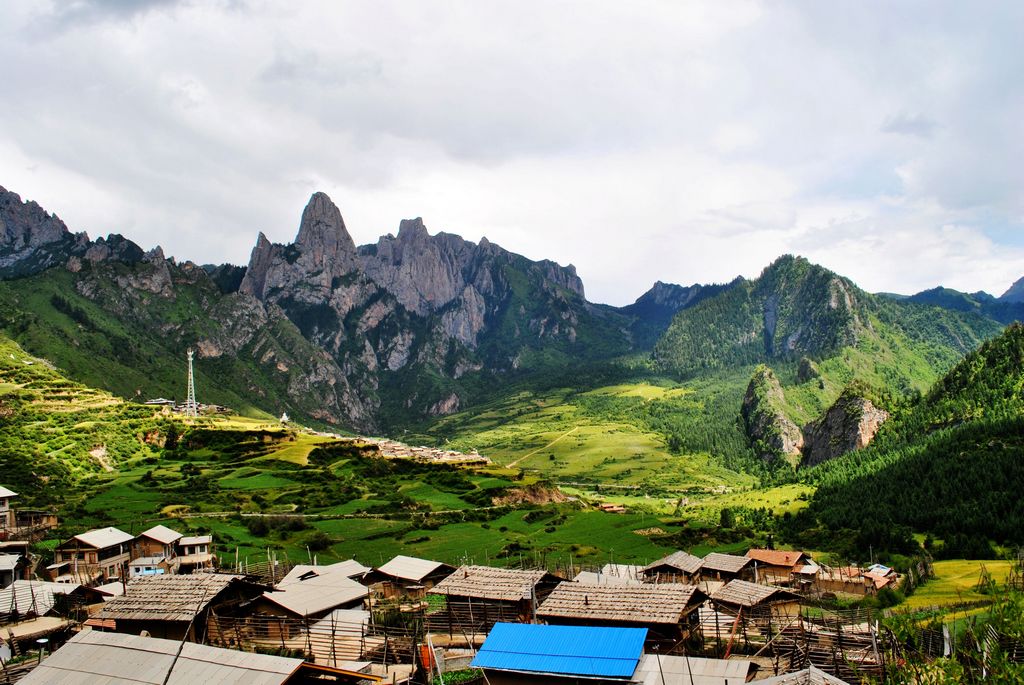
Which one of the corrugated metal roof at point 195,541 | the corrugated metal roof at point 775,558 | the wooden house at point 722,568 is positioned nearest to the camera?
the wooden house at point 722,568

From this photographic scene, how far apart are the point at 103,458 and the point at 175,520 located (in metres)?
31.9

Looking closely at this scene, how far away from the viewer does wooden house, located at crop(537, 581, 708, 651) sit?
1140 inches

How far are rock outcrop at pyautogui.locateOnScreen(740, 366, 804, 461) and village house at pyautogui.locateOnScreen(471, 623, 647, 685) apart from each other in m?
148

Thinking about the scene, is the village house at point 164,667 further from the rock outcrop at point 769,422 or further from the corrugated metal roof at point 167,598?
the rock outcrop at point 769,422

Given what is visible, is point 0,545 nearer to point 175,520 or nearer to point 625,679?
point 175,520

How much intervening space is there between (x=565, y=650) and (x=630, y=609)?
5087 millimetres

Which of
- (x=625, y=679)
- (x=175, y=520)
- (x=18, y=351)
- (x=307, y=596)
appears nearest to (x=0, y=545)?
(x=175, y=520)

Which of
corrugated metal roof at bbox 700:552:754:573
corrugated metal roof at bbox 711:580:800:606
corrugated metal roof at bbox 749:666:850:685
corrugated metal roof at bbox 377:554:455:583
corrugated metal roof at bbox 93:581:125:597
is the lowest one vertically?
corrugated metal roof at bbox 700:552:754:573

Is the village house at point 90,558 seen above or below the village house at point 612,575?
above

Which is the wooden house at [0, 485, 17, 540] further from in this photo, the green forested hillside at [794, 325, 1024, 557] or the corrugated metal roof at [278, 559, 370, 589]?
the green forested hillside at [794, 325, 1024, 557]

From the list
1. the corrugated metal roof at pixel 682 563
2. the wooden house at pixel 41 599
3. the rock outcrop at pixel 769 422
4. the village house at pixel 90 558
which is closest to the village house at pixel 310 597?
the wooden house at pixel 41 599

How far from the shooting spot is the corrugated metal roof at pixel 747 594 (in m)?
35.7

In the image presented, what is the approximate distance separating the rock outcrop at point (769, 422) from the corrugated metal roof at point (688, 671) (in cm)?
14801

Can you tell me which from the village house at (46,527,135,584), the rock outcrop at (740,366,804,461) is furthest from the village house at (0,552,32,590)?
the rock outcrop at (740,366,804,461)
